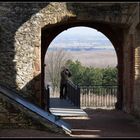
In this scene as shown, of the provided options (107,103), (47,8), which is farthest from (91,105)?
(47,8)

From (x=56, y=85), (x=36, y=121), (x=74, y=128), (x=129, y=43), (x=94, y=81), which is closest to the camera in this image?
(x=36, y=121)

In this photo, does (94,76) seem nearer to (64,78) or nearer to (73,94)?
(64,78)

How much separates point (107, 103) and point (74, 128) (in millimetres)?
9629

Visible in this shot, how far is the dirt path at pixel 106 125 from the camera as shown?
1259cm

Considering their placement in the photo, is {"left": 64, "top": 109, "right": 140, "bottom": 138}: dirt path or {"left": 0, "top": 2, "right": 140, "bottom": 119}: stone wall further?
{"left": 0, "top": 2, "right": 140, "bottom": 119}: stone wall

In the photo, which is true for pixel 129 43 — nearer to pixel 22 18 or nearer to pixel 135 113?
pixel 135 113

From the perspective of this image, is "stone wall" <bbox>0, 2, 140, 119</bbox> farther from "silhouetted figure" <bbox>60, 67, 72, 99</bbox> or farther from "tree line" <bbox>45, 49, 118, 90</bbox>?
"tree line" <bbox>45, 49, 118, 90</bbox>

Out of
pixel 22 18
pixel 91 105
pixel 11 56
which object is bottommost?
pixel 91 105

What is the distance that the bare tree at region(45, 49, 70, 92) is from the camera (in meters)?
38.9

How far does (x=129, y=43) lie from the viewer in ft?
55.0

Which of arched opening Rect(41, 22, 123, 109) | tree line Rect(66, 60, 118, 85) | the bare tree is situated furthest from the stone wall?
the bare tree

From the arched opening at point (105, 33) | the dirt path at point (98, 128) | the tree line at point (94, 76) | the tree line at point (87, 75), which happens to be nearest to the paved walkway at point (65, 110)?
the dirt path at point (98, 128)

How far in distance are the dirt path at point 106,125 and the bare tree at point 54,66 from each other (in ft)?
64.6

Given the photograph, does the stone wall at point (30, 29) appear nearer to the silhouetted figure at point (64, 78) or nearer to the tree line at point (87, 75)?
the silhouetted figure at point (64, 78)
